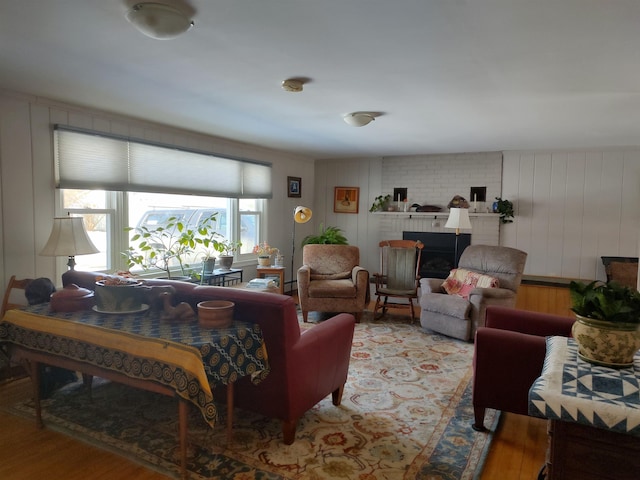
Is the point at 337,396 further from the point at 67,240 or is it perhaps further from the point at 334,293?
the point at 67,240

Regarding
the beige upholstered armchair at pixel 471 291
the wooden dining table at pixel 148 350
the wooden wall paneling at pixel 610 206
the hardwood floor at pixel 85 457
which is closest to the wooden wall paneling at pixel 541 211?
the wooden wall paneling at pixel 610 206

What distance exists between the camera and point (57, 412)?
2.75m

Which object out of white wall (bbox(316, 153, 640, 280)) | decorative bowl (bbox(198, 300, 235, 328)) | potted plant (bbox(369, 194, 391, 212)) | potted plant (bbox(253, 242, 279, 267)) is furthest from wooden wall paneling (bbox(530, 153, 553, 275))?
decorative bowl (bbox(198, 300, 235, 328))

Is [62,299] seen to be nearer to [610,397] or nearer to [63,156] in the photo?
[63,156]

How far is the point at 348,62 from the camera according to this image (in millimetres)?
2596

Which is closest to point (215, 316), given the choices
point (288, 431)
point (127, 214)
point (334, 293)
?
point (288, 431)

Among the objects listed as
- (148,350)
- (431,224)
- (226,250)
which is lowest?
(148,350)

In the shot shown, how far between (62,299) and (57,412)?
831mm

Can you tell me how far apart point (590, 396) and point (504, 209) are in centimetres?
516

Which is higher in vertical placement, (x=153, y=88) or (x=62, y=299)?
(x=153, y=88)

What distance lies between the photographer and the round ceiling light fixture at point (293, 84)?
295cm

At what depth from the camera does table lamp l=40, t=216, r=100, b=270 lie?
3.26 m

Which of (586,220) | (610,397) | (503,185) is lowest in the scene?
(610,397)

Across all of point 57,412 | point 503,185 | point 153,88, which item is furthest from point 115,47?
point 503,185
